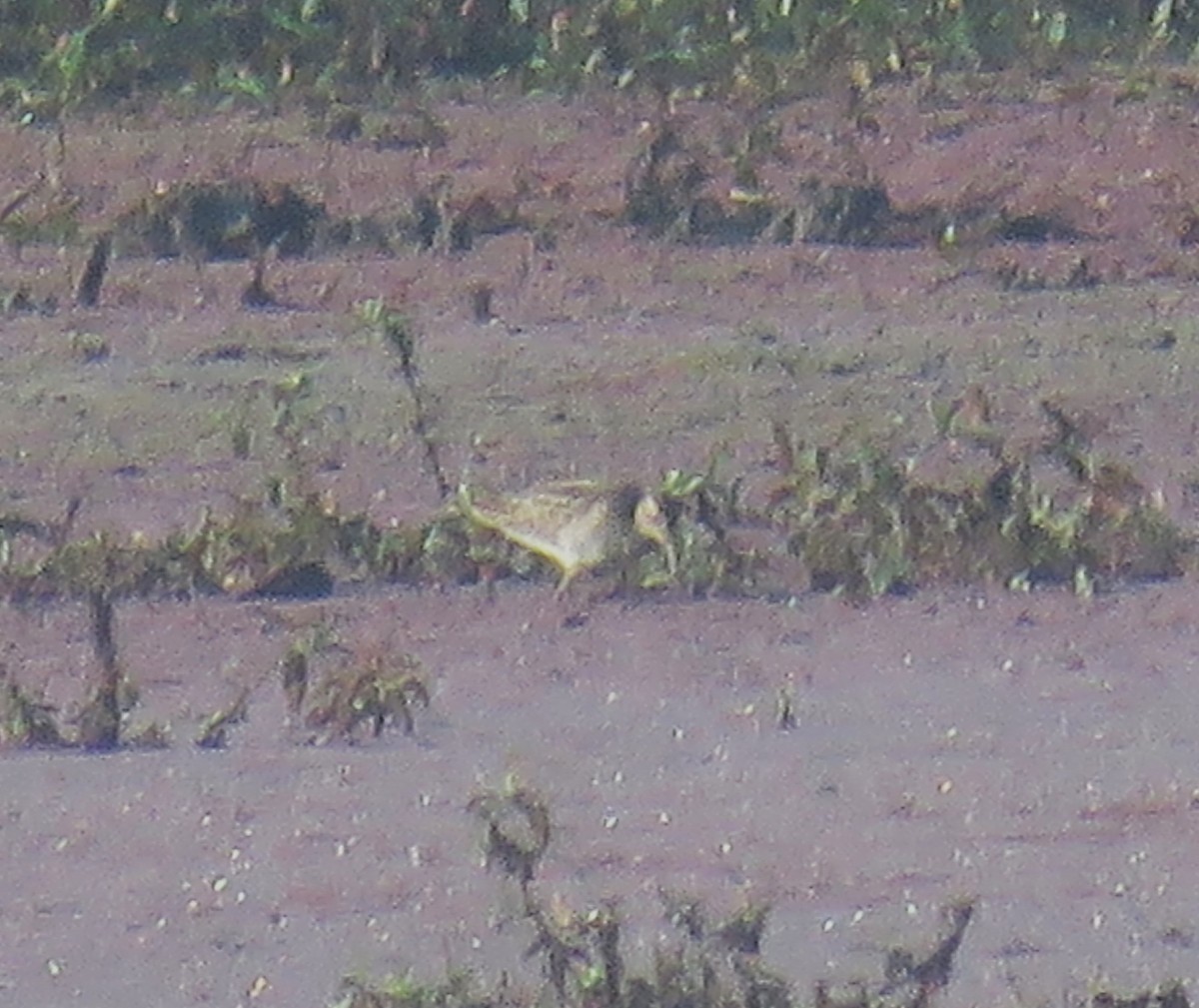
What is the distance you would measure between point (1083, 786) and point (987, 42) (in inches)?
240

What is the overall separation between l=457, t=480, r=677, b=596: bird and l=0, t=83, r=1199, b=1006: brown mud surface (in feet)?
0.22

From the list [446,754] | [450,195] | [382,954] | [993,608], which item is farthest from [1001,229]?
[382,954]

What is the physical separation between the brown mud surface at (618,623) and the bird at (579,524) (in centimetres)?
7

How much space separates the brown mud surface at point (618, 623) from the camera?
5.15m

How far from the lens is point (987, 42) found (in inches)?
452

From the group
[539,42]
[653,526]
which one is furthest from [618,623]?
[539,42]

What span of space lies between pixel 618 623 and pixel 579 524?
32cm

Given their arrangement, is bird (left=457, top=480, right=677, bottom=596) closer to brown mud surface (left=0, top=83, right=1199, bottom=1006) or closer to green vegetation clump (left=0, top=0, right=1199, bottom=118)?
brown mud surface (left=0, top=83, right=1199, bottom=1006)

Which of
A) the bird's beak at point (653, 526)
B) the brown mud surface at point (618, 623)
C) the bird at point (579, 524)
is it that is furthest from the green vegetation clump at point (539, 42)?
the bird's beak at point (653, 526)

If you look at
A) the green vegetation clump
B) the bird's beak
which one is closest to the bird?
the bird's beak

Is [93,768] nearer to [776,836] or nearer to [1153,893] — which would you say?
[776,836]

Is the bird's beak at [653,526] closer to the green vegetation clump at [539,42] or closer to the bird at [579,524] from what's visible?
the bird at [579,524]

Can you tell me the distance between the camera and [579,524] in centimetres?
696

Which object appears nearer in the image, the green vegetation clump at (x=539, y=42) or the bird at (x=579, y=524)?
the bird at (x=579, y=524)
